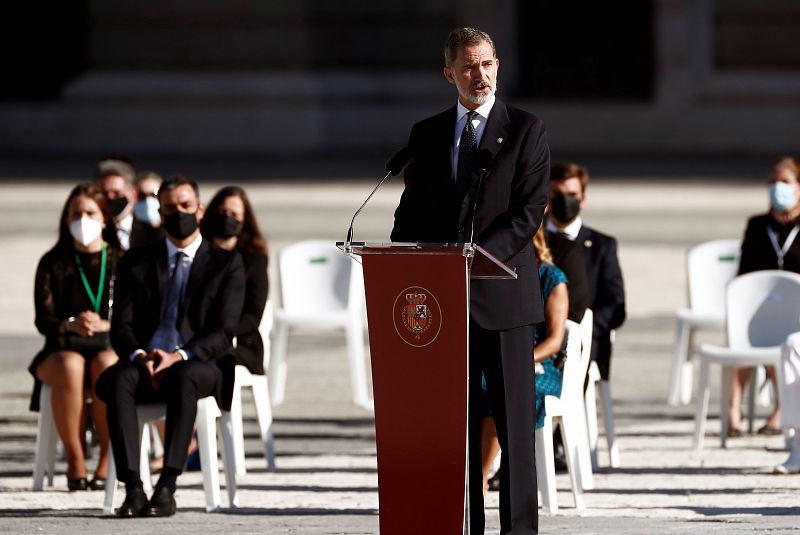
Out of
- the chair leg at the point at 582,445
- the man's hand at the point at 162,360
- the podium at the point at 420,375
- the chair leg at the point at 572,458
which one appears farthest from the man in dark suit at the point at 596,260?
the podium at the point at 420,375

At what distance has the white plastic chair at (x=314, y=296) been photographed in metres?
10.9

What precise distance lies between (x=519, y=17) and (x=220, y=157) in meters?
5.05

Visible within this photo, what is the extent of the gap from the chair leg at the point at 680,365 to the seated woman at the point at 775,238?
894 mm

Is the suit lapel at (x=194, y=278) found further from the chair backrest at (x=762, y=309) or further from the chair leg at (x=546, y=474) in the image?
the chair backrest at (x=762, y=309)

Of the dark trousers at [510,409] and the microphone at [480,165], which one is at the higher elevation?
the microphone at [480,165]

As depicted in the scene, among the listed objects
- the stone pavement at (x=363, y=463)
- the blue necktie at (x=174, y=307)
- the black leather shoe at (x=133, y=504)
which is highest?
the blue necktie at (x=174, y=307)

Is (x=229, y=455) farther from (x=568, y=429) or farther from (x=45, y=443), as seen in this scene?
(x=568, y=429)

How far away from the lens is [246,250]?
9.05 m

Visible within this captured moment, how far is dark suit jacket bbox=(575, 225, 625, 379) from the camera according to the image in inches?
355

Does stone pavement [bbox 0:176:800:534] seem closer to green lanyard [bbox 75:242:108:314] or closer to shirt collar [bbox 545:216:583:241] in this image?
green lanyard [bbox 75:242:108:314]

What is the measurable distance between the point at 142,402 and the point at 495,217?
7.95 feet

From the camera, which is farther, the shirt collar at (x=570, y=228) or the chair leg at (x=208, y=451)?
the shirt collar at (x=570, y=228)

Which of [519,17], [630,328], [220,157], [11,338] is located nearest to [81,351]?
[11,338]

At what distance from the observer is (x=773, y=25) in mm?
26453
